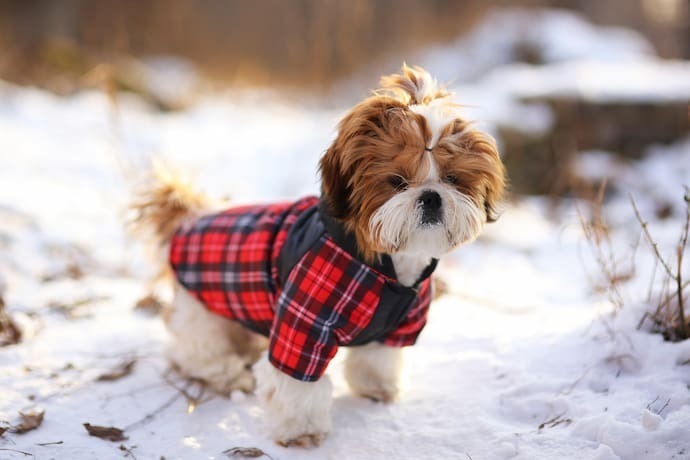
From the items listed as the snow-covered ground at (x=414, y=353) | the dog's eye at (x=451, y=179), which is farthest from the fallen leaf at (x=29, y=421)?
the dog's eye at (x=451, y=179)

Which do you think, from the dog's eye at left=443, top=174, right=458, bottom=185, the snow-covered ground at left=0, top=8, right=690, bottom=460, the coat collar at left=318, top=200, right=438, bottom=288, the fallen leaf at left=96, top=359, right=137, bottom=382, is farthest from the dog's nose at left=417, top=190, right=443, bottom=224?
the fallen leaf at left=96, top=359, right=137, bottom=382

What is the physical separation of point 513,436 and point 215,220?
171 centimetres

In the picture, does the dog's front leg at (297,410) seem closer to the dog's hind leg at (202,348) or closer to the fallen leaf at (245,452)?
the fallen leaf at (245,452)

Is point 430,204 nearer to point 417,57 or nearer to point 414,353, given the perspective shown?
point 414,353

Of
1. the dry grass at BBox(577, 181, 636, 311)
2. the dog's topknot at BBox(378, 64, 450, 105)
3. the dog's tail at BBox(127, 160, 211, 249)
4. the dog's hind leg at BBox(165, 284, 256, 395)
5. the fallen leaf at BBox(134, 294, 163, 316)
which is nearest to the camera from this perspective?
the dog's topknot at BBox(378, 64, 450, 105)

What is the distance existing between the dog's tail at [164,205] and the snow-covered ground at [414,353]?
0.73 ft

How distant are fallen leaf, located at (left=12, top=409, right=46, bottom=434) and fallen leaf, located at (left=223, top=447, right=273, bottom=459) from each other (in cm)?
83

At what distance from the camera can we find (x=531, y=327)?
10.2ft

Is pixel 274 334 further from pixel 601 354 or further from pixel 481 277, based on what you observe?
pixel 481 277

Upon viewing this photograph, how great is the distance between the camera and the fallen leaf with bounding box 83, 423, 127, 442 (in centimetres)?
229

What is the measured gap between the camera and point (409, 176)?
208 centimetres

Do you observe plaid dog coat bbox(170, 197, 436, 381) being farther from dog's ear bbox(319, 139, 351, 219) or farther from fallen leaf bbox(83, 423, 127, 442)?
fallen leaf bbox(83, 423, 127, 442)

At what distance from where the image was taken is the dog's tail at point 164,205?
2924 millimetres

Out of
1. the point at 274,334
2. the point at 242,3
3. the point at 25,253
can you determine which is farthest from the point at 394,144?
the point at 242,3
